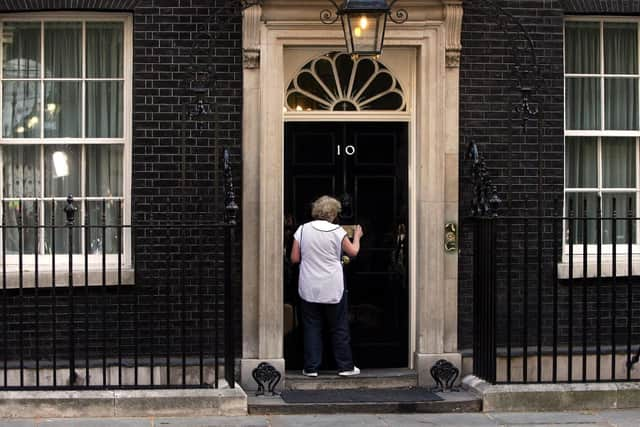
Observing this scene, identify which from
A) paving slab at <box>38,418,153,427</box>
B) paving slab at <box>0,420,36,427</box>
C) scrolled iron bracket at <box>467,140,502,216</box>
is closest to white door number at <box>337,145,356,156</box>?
scrolled iron bracket at <box>467,140,502,216</box>

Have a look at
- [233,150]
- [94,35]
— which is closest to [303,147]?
[233,150]

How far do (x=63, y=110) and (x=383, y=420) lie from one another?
4.02 metres

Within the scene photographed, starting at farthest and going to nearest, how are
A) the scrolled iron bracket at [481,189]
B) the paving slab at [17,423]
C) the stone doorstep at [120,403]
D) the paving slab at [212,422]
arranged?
the scrolled iron bracket at [481,189] → the stone doorstep at [120,403] → the paving slab at [212,422] → the paving slab at [17,423]

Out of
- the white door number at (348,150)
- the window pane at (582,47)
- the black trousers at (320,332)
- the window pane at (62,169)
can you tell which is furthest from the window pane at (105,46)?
the window pane at (582,47)

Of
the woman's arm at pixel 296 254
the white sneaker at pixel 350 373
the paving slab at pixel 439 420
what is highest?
the woman's arm at pixel 296 254

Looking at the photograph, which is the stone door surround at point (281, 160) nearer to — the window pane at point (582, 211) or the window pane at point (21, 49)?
the window pane at point (582, 211)

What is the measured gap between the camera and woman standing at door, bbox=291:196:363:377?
10297 millimetres

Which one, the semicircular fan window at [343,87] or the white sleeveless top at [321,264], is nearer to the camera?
the white sleeveless top at [321,264]

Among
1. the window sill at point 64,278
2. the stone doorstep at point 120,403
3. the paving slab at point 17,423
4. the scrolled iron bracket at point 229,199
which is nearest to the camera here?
the paving slab at point 17,423

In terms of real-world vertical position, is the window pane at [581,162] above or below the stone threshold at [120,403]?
above

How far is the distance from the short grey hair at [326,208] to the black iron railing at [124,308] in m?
0.80

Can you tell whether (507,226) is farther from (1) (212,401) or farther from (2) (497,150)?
(1) (212,401)

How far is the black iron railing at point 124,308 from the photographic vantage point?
10102mm

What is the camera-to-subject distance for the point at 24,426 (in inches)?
351
